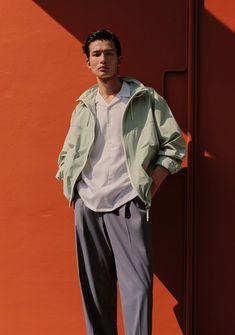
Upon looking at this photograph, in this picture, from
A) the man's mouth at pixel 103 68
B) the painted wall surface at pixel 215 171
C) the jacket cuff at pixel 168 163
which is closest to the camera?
the jacket cuff at pixel 168 163

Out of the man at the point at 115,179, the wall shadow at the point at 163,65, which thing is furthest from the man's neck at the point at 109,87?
the wall shadow at the point at 163,65

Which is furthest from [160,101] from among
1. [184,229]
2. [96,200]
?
[184,229]

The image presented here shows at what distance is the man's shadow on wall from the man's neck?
36 cm

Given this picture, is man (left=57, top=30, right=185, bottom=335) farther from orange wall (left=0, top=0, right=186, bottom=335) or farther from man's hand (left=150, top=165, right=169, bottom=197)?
orange wall (left=0, top=0, right=186, bottom=335)

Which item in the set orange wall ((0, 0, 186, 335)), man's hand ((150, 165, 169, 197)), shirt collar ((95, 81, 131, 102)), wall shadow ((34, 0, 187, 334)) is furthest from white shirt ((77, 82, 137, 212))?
orange wall ((0, 0, 186, 335))

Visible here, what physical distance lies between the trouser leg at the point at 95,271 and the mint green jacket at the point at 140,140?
16 centimetres

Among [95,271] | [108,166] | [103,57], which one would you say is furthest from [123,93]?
[95,271]

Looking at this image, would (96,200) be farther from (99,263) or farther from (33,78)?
(33,78)

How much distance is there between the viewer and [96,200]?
223 centimetres

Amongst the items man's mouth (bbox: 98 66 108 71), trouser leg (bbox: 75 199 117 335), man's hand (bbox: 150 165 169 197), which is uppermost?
man's mouth (bbox: 98 66 108 71)

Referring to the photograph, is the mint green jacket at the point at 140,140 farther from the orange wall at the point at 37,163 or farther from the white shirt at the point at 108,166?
the orange wall at the point at 37,163

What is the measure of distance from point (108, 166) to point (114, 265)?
519 millimetres

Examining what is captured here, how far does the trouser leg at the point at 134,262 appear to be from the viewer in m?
2.18

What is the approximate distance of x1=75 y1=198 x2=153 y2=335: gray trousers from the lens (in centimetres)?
219
